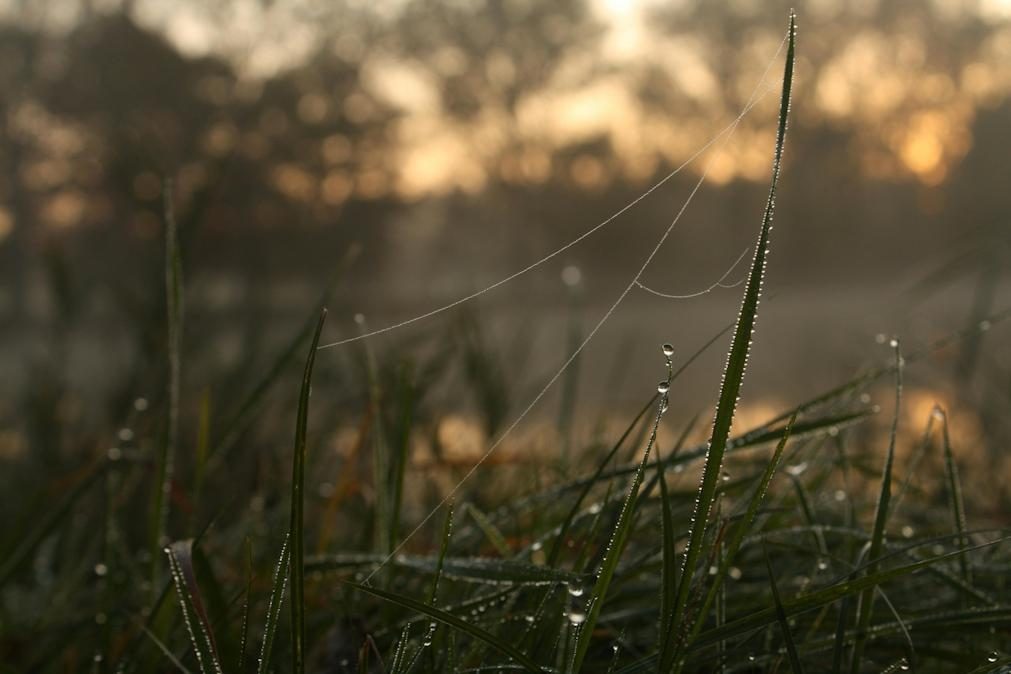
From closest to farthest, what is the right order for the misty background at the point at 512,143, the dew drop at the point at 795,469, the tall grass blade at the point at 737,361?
the tall grass blade at the point at 737,361 < the dew drop at the point at 795,469 < the misty background at the point at 512,143

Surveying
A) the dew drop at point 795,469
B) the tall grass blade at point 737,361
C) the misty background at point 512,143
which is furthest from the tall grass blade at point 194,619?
the misty background at point 512,143

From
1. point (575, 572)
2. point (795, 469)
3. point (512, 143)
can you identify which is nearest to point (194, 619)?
point (575, 572)

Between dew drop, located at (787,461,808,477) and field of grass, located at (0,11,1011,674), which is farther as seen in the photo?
dew drop, located at (787,461,808,477)

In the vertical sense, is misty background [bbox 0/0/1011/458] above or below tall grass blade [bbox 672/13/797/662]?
above

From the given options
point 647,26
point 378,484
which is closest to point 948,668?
point 378,484

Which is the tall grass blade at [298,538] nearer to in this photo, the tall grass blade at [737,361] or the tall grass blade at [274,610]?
the tall grass blade at [274,610]

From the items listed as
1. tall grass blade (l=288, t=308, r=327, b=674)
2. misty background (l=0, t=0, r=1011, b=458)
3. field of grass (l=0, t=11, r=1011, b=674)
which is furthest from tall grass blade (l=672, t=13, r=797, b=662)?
misty background (l=0, t=0, r=1011, b=458)

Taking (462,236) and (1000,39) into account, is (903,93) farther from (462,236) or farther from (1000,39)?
(462,236)

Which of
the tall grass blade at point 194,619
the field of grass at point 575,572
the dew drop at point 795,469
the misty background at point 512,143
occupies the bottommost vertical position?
the tall grass blade at point 194,619

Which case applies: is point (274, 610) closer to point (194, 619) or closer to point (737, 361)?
point (194, 619)

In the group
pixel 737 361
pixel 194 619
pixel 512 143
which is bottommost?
pixel 194 619

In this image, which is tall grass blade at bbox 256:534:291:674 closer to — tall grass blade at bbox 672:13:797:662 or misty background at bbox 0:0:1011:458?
tall grass blade at bbox 672:13:797:662
